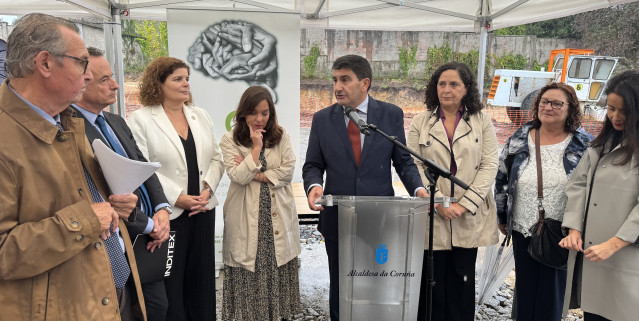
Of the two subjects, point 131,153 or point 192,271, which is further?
point 192,271

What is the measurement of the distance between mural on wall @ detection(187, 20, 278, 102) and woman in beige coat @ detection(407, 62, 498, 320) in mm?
2104

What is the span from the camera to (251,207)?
2902 millimetres

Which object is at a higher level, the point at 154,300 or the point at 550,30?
the point at 550,30

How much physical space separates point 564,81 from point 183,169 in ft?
43.9

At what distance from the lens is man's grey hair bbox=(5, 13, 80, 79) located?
126cm

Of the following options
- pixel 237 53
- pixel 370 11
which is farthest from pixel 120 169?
pixel 370 11

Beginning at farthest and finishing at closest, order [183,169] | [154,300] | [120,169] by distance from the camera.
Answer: [183,169]
[154,300]
[120,169]

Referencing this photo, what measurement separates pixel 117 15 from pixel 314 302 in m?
3.42

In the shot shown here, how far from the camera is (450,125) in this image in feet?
9.14

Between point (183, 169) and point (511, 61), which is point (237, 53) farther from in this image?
point (511, 61)

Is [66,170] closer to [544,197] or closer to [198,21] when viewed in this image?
[544,197]

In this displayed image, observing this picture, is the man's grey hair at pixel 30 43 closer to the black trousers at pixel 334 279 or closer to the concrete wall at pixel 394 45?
the black trousers at pixel 334 279

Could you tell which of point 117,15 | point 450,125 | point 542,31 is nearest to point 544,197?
point 450,125

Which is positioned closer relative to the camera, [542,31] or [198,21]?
[198,21]
